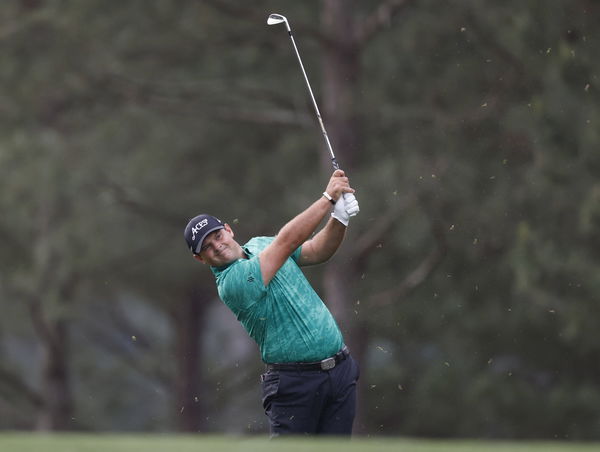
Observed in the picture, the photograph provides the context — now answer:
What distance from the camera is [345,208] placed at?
279 inches

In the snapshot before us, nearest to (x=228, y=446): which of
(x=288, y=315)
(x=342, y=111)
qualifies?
(x=288, y=315)

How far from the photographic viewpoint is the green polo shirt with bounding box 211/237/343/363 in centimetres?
690

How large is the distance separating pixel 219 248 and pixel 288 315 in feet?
1.65

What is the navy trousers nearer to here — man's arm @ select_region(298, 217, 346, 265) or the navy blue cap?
man's arm @ select_region(298, 217, 346, 265)

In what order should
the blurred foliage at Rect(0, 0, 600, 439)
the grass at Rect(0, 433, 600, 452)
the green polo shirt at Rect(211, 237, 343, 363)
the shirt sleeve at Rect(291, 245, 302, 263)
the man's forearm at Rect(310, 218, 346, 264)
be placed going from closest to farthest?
the green polo shirt at Rect(211, 237, 343, 363) → the grass at Rect(0, 433, 600, 452) → the man's forearm at Rect(310, 218, 346, 264) → the shirt sleeve at Rect(291, 245, 302, 263) → the blurred foliage at Rect(0, 0, 600, 439)

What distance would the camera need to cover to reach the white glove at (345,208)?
23.1 feet

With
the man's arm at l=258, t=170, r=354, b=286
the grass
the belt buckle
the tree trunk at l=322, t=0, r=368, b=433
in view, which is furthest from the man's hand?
the tree trunk at l=322, t=0, r=368, b=433

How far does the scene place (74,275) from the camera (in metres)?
20.5

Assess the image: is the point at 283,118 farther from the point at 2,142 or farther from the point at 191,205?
the point at 2,142

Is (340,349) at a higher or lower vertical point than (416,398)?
higher

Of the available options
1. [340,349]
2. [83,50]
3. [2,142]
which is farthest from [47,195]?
[340,349]

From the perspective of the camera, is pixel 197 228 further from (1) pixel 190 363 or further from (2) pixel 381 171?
(1) pixel 190 363

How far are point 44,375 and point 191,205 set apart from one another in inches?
230

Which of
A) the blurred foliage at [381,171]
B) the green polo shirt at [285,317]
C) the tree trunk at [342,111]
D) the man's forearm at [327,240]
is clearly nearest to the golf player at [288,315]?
the green polo shirt at [285,317]
